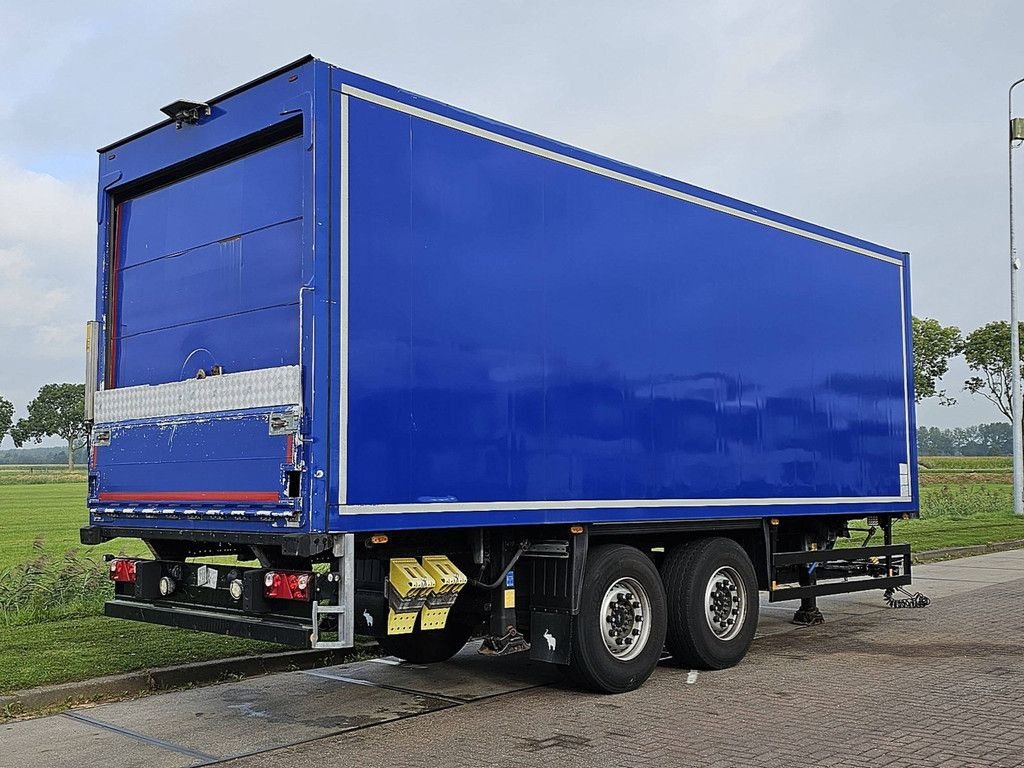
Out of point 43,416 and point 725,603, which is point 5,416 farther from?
point 725,603

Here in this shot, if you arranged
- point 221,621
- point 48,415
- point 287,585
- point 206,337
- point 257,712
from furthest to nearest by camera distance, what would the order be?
point 48,415 < point 257,712 < point 206,337 < point 221,621 < point 287,585

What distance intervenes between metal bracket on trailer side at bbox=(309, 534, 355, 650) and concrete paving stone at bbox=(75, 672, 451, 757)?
35.5 inches

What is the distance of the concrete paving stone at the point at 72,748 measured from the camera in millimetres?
6215

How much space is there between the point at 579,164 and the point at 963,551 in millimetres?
15326

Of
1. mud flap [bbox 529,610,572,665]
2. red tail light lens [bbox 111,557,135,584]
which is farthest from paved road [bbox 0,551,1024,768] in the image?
red tail light lens [bbox 111,557,135,584]

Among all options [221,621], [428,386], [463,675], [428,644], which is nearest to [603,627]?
[463,675]

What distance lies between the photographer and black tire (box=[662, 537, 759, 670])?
870 centimetres

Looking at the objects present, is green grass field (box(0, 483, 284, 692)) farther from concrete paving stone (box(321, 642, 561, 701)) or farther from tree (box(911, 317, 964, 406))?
tree (box(911, 317, 964, 406))

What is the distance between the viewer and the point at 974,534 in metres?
23.1

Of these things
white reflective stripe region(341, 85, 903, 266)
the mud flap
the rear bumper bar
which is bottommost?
the mud flap

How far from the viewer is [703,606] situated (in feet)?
29.0

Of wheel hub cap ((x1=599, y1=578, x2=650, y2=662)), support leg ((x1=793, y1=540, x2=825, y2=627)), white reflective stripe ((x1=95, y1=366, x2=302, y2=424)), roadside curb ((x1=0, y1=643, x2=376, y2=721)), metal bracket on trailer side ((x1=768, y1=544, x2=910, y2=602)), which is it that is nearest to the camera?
white reflective stripe ((x1=95, y1=366, x2=302, y2=424))

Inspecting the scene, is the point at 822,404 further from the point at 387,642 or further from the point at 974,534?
the point at 974,534

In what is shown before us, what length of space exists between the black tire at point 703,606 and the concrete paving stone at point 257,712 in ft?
6.81
